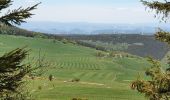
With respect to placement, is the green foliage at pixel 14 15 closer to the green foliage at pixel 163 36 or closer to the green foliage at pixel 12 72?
the green foliage at pixel 12 72

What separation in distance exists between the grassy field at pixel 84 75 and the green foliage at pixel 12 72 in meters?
44.3

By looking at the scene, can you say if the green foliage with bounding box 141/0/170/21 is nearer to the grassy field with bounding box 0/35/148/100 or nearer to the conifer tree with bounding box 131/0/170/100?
the conifer tree with bounding box 131/0/170/100

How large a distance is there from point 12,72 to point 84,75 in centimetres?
12975

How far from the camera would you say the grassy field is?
91.0 meters

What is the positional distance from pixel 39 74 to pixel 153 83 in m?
4.62

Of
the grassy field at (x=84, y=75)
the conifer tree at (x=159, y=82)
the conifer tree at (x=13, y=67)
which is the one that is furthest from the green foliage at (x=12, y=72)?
the grassy field at (x=84, y=75)

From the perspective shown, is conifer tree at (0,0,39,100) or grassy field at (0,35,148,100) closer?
conifer tree at (0,0,39,100)

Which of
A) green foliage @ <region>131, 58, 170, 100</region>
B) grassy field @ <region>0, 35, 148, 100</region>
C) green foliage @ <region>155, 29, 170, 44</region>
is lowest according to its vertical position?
grassy field @ <region>0, 35, 148, 100</region>

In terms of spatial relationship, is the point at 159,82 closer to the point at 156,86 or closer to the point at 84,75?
the point at 156,86

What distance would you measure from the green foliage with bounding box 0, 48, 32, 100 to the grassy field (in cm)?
4433

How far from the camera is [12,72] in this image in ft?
25.0

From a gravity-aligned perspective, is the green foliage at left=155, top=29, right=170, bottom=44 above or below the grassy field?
above

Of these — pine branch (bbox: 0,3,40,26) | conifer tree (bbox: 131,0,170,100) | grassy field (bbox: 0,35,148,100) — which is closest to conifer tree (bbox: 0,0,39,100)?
pine branch (bbox: 0,3,40,26)

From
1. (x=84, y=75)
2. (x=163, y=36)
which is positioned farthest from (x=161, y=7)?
(x=84, y=75)
